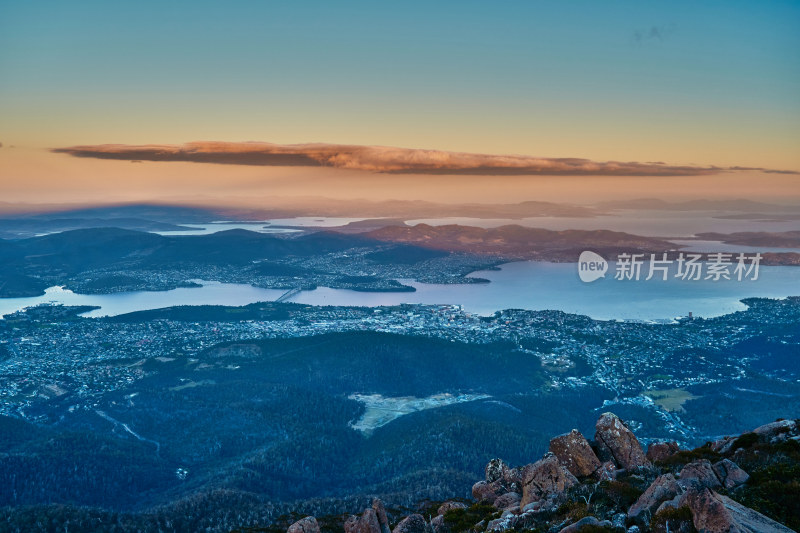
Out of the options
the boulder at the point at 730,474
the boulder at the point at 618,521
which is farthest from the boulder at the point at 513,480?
the boulder at the point at 618,521

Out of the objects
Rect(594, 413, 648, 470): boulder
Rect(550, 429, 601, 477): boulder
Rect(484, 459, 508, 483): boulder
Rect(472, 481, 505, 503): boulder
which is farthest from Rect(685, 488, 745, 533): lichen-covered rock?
Rect(484, 459, 508, 483): boulder

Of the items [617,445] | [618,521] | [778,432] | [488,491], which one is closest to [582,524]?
[618,521]

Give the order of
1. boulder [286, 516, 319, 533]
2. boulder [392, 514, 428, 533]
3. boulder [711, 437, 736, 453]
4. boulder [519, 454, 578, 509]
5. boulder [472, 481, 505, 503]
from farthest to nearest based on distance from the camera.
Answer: boulder [472, 481, 505, 503] → boulder [711, 437, 736, 453] → boulder [519, 454, 578, 509] → boulder [286, 516, 319, 533] → boulder [392, 514, 428, 533]

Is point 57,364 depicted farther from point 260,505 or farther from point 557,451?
point 557,451

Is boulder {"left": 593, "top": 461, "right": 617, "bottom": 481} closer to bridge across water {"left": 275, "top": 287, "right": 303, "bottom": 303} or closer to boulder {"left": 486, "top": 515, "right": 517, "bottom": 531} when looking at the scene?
boulder {"left": 486, "top": 515, "right": 517, "bottom": 531}

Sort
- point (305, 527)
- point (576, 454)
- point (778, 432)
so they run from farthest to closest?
point (576, 454)
point (778, 432)
point (305, 527)

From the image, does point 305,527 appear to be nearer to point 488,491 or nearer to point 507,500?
point 507,500

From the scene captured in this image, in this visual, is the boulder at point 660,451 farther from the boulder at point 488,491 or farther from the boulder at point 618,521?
the boulder at point 618,521
